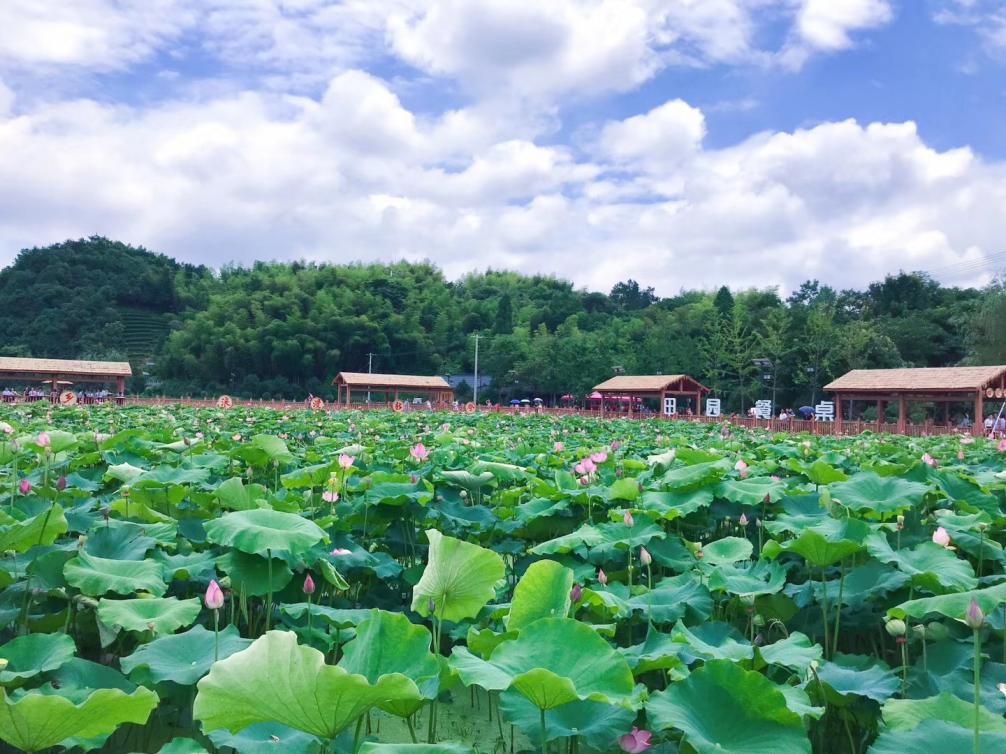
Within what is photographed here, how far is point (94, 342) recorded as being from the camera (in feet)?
166

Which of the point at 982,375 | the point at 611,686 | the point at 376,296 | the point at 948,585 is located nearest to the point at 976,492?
the point at 948,585

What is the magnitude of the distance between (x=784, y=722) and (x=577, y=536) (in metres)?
1.07

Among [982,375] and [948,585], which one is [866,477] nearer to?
[948,585]

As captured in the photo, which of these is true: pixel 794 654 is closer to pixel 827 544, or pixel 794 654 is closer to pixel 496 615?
pixel 827 544

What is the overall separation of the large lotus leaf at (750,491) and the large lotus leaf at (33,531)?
1.98m

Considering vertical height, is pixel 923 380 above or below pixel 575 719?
above

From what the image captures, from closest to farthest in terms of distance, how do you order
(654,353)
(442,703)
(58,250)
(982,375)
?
(442,703) → (982,375) → (654,353) → (58,250)

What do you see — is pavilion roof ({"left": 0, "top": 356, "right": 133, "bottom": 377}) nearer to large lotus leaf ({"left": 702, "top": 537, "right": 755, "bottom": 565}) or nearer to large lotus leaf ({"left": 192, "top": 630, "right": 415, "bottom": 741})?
large lotus leaf ({"left": 702, "top": 537, "right": 755, "bottom": 565})

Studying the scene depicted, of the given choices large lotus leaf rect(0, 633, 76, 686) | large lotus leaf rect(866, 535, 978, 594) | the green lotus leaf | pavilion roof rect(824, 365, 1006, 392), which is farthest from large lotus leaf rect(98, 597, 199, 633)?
pavilion roof rect(824, 365, 1006, 392)

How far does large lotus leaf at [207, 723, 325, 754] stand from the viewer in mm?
1197

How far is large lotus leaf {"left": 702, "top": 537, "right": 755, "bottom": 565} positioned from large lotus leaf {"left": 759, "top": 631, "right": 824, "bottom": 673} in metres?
0.59

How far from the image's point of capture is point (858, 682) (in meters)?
1.50

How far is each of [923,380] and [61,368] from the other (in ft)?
85.5

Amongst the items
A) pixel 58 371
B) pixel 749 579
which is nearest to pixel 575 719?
pixel 749 579
